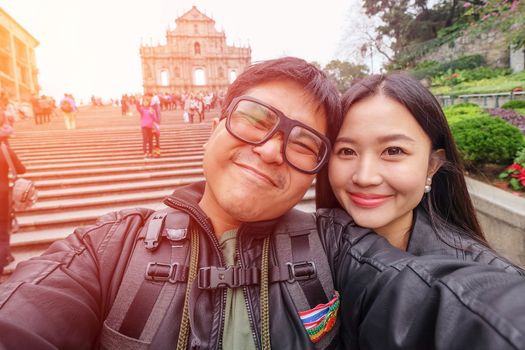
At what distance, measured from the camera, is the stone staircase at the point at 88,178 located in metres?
4.52

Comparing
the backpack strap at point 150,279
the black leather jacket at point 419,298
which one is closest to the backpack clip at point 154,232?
the backpack strap at point 150,279

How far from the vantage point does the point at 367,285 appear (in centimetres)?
108

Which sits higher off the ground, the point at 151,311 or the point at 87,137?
the point at 87,137

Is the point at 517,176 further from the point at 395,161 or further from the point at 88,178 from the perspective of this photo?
the point at 88,178

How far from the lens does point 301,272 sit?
1.14 metres

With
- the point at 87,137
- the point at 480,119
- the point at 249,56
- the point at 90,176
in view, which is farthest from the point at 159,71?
the point at 480,119

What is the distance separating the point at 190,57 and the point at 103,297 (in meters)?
56.0

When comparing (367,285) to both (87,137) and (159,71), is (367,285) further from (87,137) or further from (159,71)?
(159,71)

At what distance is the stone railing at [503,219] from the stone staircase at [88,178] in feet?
8.02

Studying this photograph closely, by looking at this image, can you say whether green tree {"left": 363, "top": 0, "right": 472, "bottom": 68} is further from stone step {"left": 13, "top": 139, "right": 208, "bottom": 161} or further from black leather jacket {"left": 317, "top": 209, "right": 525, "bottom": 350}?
black leather jacket {"left": 317, "top": 209, "right": 525, "bottom": 350}

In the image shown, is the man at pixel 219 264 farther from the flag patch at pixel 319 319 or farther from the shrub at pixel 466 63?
the shrub at pixel 466 63

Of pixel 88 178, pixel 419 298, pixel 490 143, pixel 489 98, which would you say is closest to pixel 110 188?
pixel 88 178

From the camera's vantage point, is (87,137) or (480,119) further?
(87,137)

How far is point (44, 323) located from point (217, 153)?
0.79 metres
